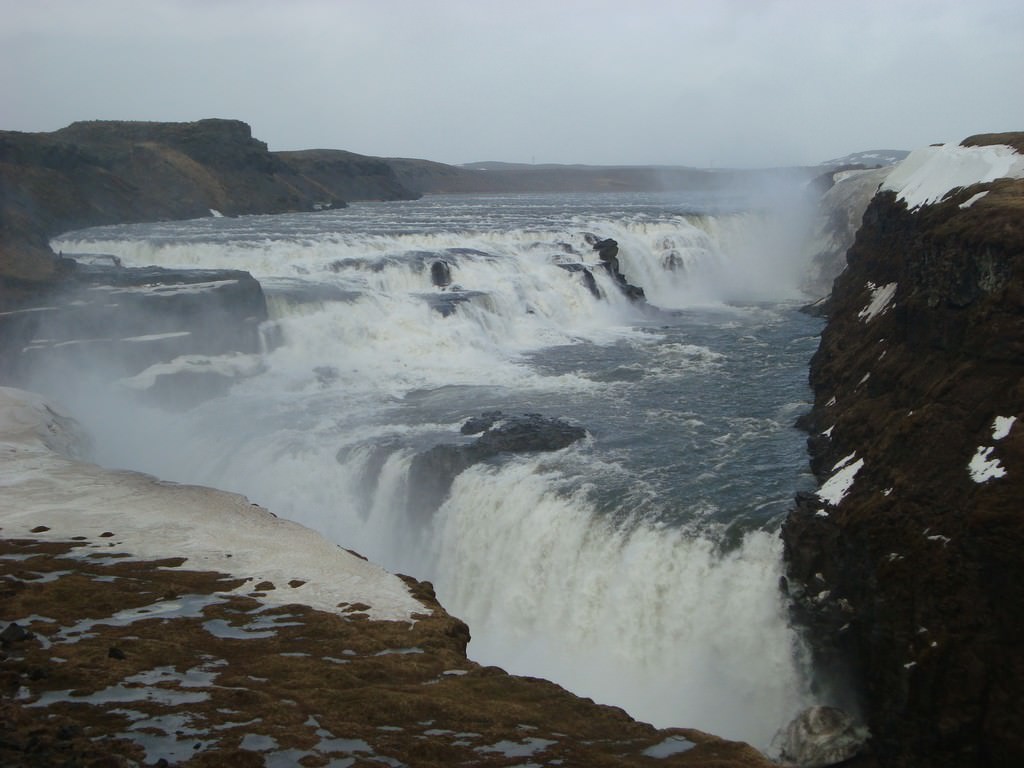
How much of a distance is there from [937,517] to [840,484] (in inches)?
118

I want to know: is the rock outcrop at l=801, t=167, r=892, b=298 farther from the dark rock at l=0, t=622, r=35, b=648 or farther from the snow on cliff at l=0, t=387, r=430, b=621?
the dark rock at l=0, t=622, r=35, b=648

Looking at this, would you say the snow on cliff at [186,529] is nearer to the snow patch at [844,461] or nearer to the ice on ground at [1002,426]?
the snow patch at [844,461]

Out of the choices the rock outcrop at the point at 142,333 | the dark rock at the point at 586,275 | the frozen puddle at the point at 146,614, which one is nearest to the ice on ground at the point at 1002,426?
the frozen puddle at the point at 146,614

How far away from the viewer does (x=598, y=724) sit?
9.76 metres

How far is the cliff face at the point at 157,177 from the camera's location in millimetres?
60500

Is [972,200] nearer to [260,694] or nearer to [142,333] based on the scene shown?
[260,694]

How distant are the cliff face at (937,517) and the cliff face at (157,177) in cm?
2823

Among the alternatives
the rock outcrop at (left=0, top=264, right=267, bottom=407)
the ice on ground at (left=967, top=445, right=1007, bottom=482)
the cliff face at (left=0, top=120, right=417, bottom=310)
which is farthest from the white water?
the cliff face at (left=0, top=120, right=417, bottom=310)

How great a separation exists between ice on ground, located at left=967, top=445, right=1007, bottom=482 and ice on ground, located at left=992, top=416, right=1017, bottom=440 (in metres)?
0.20

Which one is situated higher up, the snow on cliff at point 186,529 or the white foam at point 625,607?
the snow on cliff at point 186,529

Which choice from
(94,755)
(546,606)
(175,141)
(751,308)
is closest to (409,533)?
(546,606)

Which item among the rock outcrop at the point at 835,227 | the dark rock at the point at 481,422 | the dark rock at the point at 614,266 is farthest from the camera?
the rock outcrop at the point at 835,227

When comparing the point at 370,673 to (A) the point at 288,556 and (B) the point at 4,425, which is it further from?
(B) the point at 4,425

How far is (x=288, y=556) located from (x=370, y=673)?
4.52 m
